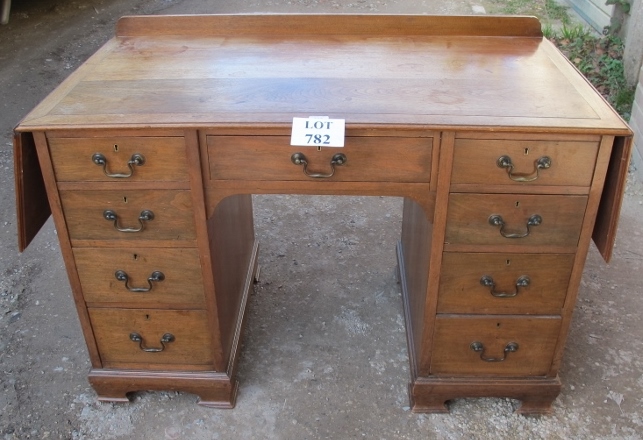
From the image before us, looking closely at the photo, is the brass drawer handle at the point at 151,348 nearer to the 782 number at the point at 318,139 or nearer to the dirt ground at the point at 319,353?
the dirt ground at the point at 319,353

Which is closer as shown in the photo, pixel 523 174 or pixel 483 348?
pixel 523 174

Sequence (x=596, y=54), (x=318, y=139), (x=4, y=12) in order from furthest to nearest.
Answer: (x=4, y=12)
(x=596, y=54)
(x=318, y=139)

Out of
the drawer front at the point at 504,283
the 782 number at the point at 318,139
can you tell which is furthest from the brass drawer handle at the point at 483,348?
the 782 number at the point at 318,139

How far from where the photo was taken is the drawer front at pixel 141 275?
1555 mm

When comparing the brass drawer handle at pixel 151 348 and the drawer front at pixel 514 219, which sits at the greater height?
the drawer front at pixel 514 219

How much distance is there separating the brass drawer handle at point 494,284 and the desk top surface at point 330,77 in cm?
43

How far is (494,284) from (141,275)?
97cm

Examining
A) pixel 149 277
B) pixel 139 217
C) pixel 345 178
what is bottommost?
pixel 149 277

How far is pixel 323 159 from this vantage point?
139 centimetres

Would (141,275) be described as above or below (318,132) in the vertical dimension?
below

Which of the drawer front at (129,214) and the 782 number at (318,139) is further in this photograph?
the drawer front at (129,214)

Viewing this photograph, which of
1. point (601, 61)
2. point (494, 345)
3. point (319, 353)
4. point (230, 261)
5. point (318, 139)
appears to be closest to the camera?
point (318, 139)

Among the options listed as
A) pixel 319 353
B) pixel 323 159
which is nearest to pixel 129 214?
pixel 323 159

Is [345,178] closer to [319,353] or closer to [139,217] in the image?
[139,217]
